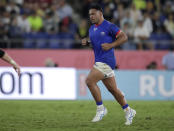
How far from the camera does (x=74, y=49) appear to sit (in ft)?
67.1

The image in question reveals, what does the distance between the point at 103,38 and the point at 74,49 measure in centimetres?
1025

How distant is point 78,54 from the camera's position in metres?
20.4

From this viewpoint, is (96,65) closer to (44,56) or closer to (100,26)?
(100,26)

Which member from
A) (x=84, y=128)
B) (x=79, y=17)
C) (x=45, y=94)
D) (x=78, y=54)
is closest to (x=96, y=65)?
(x=84, y=128)

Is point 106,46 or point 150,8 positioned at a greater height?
point 150,8

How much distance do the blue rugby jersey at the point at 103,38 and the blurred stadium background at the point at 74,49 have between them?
703 cm

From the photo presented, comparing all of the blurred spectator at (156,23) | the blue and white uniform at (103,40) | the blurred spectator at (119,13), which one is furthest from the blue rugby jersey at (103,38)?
the blurred spectator at (156,23)

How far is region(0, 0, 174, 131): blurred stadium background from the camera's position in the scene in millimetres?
18250

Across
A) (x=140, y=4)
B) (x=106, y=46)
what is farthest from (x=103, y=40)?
(x=140, y=4)

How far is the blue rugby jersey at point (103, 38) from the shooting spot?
10.2 metres

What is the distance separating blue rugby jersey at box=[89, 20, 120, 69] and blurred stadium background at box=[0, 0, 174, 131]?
703 cm

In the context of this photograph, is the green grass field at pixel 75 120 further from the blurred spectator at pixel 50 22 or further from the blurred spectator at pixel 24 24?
the blurred spectator at pixel 50 22

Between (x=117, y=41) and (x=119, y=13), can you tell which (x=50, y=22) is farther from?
(x=117, y=41)

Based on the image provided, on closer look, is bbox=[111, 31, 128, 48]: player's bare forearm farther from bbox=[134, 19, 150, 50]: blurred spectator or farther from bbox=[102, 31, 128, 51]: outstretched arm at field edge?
bbox=[134, 19, 150, 50]: blurred spectator
